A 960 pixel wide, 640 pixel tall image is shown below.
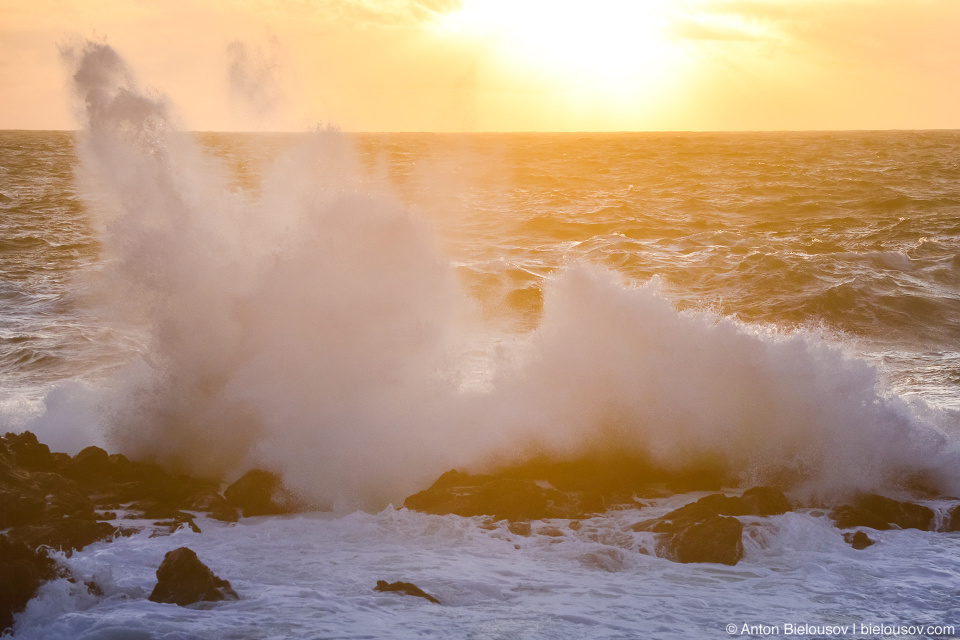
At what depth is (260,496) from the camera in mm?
8695

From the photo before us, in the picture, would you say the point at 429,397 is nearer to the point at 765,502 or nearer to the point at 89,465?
the point at 89,465

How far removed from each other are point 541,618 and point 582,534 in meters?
1.70

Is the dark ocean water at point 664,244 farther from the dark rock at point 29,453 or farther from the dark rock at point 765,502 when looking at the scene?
the dark rock at point 765,502

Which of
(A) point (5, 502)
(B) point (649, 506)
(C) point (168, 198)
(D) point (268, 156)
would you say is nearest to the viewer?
(A) point (5, 502)

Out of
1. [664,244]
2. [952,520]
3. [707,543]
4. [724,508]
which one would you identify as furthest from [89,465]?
[664,244]

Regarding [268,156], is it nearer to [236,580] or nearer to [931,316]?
[236,580]

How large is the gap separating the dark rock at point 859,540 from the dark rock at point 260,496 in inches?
225

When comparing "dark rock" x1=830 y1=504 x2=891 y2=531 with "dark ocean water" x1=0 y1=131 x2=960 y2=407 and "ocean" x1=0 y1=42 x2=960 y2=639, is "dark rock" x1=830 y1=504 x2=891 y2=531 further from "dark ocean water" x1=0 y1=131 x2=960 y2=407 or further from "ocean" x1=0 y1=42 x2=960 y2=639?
"dark ocean water" x1=0 y1=131 x2=960 y2=407

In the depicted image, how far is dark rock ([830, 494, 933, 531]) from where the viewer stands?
8148mm

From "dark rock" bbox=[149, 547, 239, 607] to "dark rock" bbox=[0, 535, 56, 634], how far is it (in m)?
0.85

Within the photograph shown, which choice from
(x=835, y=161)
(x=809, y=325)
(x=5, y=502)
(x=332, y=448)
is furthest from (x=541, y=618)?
(x=835, y=161)

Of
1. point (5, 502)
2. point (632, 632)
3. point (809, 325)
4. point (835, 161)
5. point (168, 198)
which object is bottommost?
A: point (632, 632)

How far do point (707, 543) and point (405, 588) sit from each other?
9.41 ft

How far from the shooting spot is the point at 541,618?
6.23 meters
